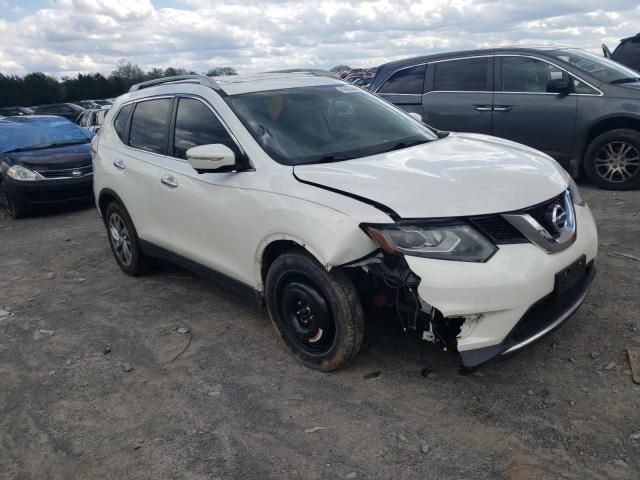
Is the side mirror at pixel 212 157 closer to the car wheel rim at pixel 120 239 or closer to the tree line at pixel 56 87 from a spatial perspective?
the car wheel rim at pixel 120 239

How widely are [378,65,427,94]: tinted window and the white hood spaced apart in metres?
4.88

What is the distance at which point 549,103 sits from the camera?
7293 millimetres

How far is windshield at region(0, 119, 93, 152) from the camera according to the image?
9586 millimetres

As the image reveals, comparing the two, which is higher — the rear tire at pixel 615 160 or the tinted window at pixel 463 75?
the tinted window at pixel 463 75

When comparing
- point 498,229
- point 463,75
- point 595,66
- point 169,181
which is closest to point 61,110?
point 463,75

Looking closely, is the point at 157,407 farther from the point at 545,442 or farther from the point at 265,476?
the point at 545,442

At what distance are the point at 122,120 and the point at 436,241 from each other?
3.72 m

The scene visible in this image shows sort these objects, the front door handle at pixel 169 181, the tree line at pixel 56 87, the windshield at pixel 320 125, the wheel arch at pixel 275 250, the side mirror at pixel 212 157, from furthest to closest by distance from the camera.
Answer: the tree line at pixel 56 87 → the front door handle at pixel 169 181 → the windshield at pixel 320 125 → the side mirror at pixel 212 157 → the wheel arch at pixel 275 250

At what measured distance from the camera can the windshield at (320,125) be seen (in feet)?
12.2

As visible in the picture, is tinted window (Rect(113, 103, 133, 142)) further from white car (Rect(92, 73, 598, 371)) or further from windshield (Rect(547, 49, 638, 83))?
windshield (Rect(547, 49, 638, 83))

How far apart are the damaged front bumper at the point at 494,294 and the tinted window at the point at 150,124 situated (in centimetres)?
271

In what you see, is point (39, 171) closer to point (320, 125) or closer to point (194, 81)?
point (194, 81)

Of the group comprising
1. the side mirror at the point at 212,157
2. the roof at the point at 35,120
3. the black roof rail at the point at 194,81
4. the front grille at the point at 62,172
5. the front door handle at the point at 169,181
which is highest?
the black roof rail at the point at 194,81

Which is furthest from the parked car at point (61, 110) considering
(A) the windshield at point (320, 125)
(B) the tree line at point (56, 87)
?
(A) the windshield at point (320, 125)
